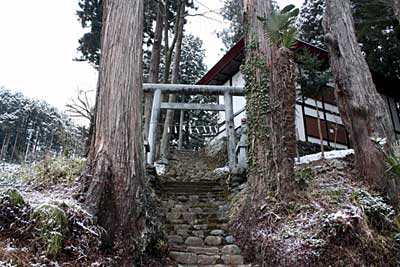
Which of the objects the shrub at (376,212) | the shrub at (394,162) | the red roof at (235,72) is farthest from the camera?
the red roof at (235,72)

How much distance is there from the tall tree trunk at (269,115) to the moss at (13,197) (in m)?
2.74

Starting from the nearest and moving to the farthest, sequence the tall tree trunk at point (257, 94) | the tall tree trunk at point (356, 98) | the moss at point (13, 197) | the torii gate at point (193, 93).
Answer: the moss at point (13, 197)
the tall tree trunk at point (257, 94)
the tall tree trunk at point (356, 98)
the torii gate at point (193, 93)

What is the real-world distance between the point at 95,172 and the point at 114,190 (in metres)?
0.28

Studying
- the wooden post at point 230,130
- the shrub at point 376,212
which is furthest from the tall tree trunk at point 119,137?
the wooden post at point 230,130

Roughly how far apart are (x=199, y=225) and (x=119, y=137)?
2.06 m

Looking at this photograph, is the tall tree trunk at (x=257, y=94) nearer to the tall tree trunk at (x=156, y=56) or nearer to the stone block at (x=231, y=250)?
the stone block at (x=231, y=250)

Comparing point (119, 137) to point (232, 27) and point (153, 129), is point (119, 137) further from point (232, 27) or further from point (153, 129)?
point (232, 27)

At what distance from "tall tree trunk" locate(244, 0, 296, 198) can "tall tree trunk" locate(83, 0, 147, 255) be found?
1636 mm

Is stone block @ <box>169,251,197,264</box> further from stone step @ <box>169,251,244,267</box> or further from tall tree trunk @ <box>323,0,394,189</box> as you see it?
tall tree trunk @ <box>323,0,394,189</box>

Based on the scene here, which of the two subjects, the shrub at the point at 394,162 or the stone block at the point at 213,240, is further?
the stone block at the point at 213,240

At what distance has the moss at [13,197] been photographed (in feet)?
9.40

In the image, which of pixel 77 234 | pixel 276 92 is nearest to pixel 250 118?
pixel 276 92

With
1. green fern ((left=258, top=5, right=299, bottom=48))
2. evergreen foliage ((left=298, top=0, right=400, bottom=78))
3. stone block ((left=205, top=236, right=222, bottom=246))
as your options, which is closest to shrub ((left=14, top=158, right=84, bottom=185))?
stone block ((left=205, top=236, right=222, bottom=246))

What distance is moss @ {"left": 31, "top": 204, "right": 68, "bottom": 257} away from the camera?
8.75 ft
